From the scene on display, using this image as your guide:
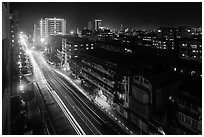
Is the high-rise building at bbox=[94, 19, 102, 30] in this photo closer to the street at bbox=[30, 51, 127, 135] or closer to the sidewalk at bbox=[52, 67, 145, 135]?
the street at bbox=[30, 51, 127, 135]

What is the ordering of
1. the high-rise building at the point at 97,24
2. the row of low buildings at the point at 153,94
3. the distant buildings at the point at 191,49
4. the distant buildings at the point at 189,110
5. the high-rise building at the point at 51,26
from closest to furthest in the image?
the distant buildings at the point at 189,110, the row of low buildings at the point at 153,94, the distant buildings at the point at 191,49, the high-rise building at the point at 51,26, the high-rise building at the point at 97,24

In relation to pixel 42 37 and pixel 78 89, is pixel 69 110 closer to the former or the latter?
pixel 78 89

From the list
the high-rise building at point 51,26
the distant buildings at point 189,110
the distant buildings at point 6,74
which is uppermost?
the high-rise building at point 51,26

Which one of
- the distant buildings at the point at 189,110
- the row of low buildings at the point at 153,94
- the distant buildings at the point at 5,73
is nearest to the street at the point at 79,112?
the row of low buildings at the point at 153,94

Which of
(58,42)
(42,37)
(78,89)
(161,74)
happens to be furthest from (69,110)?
(42,37)

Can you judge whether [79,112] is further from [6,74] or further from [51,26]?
[51,26]

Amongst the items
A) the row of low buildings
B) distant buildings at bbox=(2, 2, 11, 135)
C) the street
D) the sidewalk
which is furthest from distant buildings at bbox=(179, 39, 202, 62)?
distant buildings at bbox=(2, 2, 11, 135)

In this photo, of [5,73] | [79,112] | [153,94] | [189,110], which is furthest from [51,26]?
[5,73]

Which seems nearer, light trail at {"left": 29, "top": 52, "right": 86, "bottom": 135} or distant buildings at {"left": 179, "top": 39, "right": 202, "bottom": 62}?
light trail at {"left": 29, "top": 52, "right": 86, "bottom": 135}

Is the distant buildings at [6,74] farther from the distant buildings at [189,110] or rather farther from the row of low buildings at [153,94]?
the distant buildings at [189,110]
